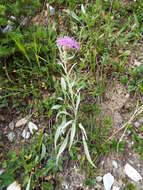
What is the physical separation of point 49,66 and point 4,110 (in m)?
0.47

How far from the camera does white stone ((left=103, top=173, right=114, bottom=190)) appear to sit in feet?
4.64

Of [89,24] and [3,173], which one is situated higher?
[89,24]

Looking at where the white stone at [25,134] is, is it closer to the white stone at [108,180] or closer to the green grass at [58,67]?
the green grass at [58,67]

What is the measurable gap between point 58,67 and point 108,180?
0.86 metres

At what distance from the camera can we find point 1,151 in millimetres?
1530

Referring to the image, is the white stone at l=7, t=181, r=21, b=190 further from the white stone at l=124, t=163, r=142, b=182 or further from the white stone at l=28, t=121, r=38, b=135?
the white stone at l=124, t=163, r=142, b=182

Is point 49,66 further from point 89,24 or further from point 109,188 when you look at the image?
point 109,188

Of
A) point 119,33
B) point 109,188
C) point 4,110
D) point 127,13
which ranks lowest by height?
point 109,188

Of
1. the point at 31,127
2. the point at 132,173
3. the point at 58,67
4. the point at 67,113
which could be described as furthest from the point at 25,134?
the point at 132,173

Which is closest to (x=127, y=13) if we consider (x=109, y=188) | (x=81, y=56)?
(x=81, y=56)

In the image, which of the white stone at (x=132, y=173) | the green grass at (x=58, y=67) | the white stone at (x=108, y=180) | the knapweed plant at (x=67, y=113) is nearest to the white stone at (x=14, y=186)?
the green grass at (x=58, y=67)

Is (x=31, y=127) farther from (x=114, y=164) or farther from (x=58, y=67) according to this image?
(x=114, y=164)

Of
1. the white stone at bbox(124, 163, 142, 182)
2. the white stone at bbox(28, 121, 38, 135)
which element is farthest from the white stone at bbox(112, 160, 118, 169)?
the white stone at bbox(28, 121, 38, 135)

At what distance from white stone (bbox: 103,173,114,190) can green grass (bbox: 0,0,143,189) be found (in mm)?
79
